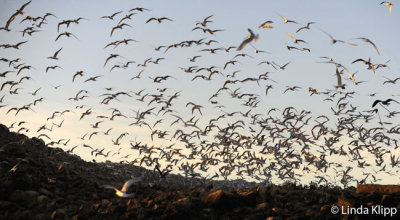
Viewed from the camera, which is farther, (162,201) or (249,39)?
(249,39)

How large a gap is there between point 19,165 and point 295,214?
10.4 m

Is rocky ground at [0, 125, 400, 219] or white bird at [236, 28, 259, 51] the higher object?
white bird at [236, 28, 259, 51]

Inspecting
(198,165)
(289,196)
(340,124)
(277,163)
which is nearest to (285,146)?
(277,163)

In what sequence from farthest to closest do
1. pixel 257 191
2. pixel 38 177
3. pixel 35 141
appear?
1. pixel 35 141
2. pixel 38 177
3. pixel 257 191

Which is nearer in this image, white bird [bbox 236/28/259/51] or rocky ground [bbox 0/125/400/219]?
rocky ground [bbox 0/125/400/219]

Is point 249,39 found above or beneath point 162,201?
above

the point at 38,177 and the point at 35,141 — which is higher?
the point at 35,141

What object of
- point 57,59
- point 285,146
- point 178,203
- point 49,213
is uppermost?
point 57,59

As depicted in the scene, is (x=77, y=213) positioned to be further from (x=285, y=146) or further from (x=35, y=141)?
(x=285, y=146)

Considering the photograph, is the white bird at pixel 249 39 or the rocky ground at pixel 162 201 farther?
the white bird at pixel 249 39

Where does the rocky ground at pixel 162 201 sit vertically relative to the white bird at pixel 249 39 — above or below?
below

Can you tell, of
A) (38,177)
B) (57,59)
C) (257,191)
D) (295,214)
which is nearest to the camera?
(295,214)

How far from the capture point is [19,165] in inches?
568

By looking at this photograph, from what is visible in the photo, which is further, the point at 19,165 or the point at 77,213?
the point at 19,165
